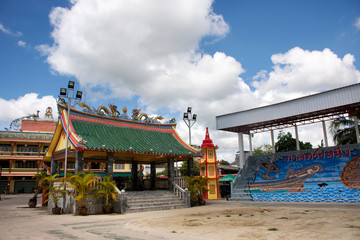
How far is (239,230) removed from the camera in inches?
366

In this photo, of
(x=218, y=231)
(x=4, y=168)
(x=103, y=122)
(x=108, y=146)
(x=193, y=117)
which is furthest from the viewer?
(x=4, y=168)

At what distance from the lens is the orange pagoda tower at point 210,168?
90.0 feet

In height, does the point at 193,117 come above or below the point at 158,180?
above

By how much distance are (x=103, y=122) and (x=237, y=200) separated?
42.0 ft

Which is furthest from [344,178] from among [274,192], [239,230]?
[239,230]

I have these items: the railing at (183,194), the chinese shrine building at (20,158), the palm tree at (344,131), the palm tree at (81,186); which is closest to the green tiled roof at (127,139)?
the palm tree at (81,186)

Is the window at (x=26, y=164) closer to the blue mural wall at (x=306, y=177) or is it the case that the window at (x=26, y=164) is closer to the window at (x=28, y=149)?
the window at (x=28, y=149)

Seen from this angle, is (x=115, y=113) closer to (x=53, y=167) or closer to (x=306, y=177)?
A: (x=53, y=167)

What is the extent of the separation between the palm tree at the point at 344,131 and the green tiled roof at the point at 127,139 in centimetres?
2009

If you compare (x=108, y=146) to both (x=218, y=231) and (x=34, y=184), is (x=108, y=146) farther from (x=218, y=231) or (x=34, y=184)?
(x=34, y=184)

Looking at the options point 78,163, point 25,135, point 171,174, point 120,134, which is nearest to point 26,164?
point 25,135

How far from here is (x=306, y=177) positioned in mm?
23859

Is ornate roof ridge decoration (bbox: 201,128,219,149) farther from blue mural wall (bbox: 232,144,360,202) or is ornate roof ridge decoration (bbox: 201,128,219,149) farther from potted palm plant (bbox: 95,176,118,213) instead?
potted palm plant (bbox: 95,176,118,213)

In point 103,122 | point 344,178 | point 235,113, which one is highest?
point 235,113
